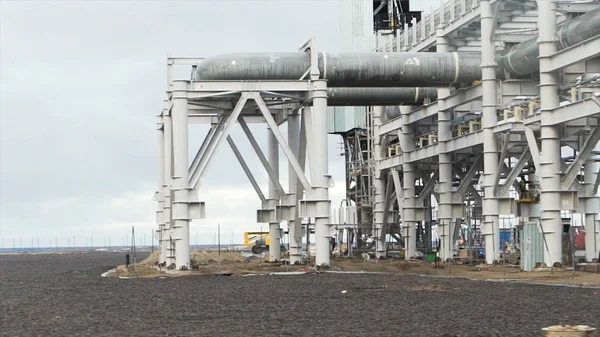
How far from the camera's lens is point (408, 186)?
65.7 metres

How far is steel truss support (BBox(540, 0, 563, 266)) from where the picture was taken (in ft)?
148

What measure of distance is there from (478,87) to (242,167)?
14.1m

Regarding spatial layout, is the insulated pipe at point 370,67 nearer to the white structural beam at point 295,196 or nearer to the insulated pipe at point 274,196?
the white structural beam at point 295,196

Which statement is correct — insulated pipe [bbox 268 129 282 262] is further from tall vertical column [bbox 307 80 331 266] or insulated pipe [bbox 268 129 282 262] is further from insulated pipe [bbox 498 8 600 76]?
insulated pipe [bbox 498 8 600 76]

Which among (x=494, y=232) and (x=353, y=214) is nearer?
(x=494, y=232)

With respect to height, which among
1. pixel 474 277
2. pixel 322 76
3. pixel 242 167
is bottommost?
pixel 474 277

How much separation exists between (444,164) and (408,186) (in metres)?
6.93

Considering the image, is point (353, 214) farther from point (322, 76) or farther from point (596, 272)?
point (596, 272)

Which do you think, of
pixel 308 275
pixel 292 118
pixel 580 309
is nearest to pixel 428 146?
pixel 292 118

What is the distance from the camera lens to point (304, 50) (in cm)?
5300

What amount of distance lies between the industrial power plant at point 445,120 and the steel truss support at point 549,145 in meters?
0.05

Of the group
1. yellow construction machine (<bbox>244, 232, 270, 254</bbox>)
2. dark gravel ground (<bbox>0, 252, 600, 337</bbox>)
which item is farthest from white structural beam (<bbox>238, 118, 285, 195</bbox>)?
yellow construction machine (<bbox>244, 232, 270, 254</bbox>)

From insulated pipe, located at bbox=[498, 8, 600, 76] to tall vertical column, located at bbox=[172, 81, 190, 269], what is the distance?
50.0 feet

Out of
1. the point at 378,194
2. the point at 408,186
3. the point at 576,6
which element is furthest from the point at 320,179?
the point at 378,194
